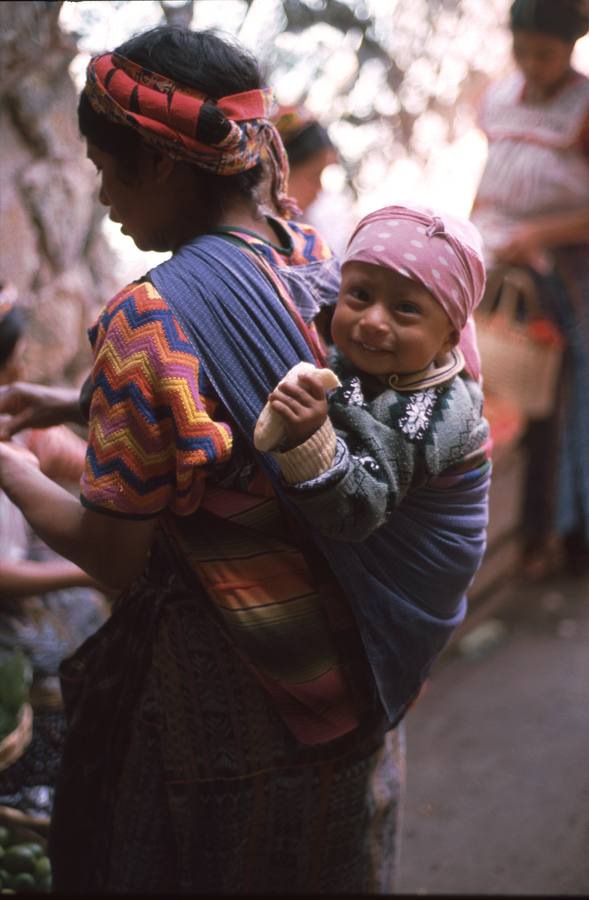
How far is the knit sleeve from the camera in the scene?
4.44 feet

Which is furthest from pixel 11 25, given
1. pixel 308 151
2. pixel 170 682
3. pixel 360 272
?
pixel 170 682

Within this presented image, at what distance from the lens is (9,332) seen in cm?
244

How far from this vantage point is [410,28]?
4168 millimetres

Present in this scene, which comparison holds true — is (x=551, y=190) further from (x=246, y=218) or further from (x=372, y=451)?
(x=372, y=451)

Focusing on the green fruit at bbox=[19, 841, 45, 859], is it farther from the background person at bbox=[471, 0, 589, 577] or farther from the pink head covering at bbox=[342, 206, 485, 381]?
the background person at bbox=[471, 0, 589, 577]

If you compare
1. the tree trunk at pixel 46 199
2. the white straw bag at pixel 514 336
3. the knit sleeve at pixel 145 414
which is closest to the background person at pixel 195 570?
the knit sleeve at pixel 145 414

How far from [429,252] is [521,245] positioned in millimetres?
2692

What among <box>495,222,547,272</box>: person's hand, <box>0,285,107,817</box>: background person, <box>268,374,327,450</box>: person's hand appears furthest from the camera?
<box>495,222,547,272</box>: person's hand

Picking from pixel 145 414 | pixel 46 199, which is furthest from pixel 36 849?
pixel 46 199

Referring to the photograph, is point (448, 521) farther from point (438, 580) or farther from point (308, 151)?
point (308, 151)

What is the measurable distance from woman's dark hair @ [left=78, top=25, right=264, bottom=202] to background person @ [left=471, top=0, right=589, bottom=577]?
264cm

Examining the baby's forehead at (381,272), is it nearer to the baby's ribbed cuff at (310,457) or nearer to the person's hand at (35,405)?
the baby's ribbed cuff at (310,457)

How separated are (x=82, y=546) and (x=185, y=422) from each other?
26 centimetres

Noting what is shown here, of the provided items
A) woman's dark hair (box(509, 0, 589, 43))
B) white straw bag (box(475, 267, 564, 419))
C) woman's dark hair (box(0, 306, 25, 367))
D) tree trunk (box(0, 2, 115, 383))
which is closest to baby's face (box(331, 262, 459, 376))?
woman's dark hair (box(0, 306, 25, 367))
